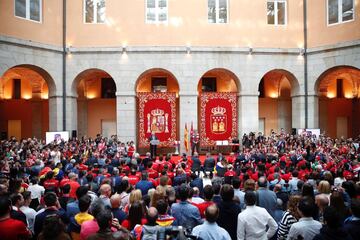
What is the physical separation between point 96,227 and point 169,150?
65.9 ft

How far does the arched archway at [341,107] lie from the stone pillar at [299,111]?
4.77 metres

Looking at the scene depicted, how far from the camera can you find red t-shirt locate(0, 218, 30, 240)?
4.73 metres

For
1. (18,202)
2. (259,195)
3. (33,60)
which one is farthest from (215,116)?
(18,202)

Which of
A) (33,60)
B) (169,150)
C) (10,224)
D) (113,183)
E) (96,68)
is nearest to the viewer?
(10,224)

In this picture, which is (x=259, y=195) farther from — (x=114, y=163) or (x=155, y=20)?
(x=155, y=20)

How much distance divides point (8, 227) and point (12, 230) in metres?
0.06

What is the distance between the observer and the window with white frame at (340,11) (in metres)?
21.8

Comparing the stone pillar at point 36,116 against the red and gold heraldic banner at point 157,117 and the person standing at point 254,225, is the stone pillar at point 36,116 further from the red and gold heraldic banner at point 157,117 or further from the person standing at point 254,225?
the person standing at point 254,225

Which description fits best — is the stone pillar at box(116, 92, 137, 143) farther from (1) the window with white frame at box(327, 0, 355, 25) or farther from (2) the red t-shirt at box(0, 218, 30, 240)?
(2) the red t-shirt at box(0, 218, 30, 240)

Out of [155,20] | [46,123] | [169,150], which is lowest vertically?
[169,150]

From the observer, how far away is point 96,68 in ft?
74.7

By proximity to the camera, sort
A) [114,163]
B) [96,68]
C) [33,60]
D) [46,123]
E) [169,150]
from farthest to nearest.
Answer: [46,123], [169,150], [96,68], [33,60], [114,163]

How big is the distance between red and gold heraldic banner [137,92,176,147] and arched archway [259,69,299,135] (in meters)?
7.62

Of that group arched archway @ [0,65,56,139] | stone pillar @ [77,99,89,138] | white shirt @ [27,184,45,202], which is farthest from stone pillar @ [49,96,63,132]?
white shirt @ [27,184,45,202]
